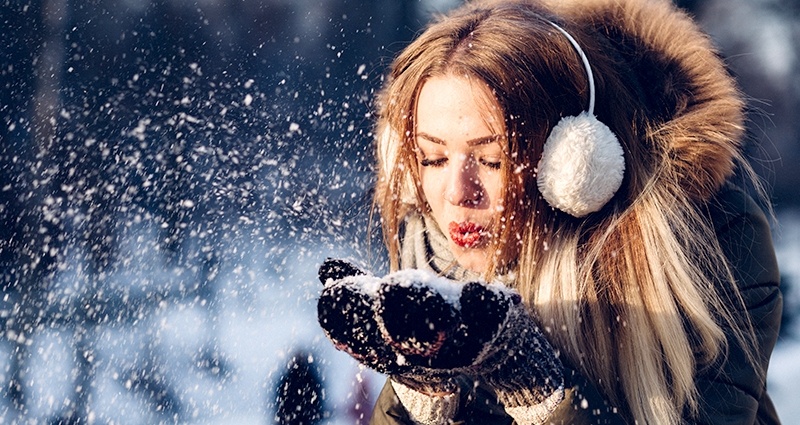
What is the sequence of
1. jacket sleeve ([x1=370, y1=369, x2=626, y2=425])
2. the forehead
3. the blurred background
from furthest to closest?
the blurred background → the forehead → jacket sleeve ([x1=370, y1=369, x2=626, y2=425])

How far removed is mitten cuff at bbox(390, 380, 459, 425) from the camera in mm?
1852

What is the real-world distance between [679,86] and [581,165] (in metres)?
0.37

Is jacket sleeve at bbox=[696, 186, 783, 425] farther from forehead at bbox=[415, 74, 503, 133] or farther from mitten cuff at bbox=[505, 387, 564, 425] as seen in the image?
forehead at bbox=[415, 74, 503, 133]

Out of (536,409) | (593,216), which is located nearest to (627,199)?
(593,216)

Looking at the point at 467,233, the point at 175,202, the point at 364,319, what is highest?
the point at 364,319

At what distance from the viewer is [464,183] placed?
73.0 inches

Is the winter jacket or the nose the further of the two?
the nose

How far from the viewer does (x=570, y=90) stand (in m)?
1.90

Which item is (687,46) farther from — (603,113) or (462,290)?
(462,290)

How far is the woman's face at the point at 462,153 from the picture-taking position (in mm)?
1831

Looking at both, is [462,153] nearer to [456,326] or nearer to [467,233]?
[467,233]

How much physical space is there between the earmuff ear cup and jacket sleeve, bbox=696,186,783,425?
0.28 metres

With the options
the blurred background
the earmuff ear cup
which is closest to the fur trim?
the earmuff ear cup

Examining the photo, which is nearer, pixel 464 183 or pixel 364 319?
pixel 364 319
